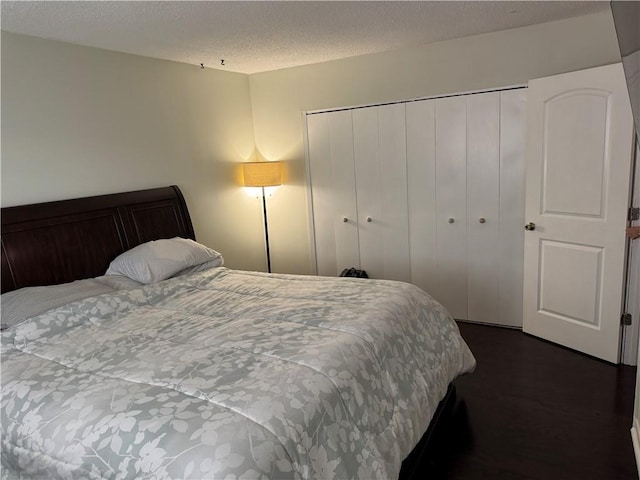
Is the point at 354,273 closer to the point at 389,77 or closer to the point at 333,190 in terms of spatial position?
the point at 333,190

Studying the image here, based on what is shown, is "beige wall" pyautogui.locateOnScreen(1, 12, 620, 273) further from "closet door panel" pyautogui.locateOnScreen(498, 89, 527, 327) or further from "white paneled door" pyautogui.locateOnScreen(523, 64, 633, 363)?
"white paneled door" pyautogui.locateOnScreen(523, 64, 633, 363)

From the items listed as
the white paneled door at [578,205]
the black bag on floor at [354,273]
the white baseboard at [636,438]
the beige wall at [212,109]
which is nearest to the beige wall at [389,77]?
the beige wall at [212,109]

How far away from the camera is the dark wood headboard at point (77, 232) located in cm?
261

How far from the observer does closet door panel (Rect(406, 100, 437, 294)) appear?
3750 mm

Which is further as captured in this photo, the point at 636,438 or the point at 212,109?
the point at 212,109

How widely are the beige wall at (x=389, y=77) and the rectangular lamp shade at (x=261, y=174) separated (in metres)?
0.29

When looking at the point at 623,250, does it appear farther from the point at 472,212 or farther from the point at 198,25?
the point at 198,25

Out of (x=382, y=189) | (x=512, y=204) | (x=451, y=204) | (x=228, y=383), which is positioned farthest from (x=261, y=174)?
(x=228, y=383)

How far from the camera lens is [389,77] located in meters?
3.88

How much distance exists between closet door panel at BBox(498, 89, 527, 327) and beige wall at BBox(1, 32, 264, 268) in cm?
233

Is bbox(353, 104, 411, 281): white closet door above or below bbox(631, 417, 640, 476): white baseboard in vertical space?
above

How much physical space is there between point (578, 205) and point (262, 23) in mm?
2346

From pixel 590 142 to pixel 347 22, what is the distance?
1.73 m

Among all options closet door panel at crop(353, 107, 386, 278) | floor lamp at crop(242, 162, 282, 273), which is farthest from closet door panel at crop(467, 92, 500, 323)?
floor lamp at crop(242, 162, 282, 273)
